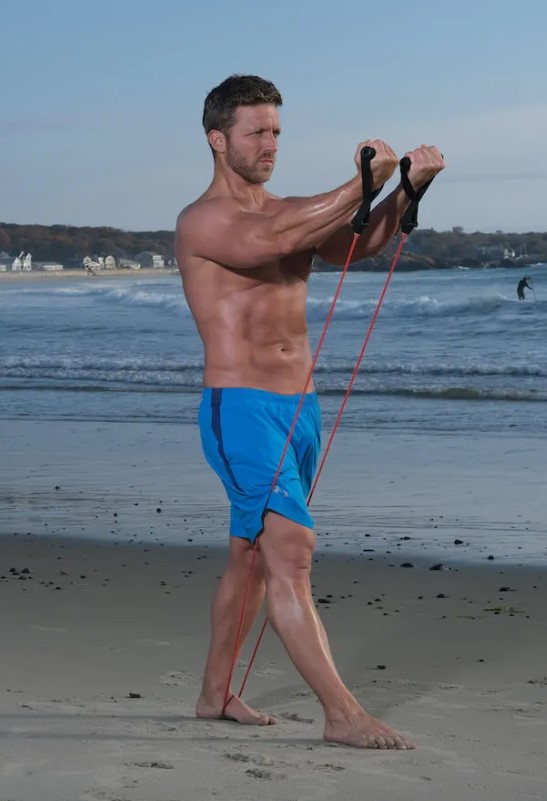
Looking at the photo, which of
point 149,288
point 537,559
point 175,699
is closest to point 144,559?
point 537,559

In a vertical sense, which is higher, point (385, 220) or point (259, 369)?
point (385, 220)

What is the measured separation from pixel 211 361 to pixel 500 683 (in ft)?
5.19

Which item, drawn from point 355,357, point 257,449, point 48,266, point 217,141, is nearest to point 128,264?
point 48,266

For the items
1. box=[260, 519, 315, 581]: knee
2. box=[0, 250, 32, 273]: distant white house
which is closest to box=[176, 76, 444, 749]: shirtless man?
box=[260, 519, 315, 581]: knee

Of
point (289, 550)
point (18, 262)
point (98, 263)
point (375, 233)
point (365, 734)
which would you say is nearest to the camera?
point (365, 734)

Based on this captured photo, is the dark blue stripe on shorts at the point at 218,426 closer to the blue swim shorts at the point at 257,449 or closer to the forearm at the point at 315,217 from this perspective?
the blue swim shorts at the point at 257,449

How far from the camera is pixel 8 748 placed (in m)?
3.81

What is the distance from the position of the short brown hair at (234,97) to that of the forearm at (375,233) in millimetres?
442

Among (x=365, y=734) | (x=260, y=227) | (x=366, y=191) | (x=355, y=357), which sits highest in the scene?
(x=366, y=191)

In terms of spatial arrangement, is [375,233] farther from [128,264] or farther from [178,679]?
[128,264]

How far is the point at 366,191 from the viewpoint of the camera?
3.85 meters

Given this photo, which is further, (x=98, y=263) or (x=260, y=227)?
(x=98, y=263)

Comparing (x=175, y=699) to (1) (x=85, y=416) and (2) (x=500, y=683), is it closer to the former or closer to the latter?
(2) (x=500, y=683)

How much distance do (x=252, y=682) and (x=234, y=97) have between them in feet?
6.62
